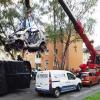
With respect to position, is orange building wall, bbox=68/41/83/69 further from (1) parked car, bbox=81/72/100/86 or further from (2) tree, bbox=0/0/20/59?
(1) parked car, bbox=81/72/100/86

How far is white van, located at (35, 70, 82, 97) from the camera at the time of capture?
2403 centimetres

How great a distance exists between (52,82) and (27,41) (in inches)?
345

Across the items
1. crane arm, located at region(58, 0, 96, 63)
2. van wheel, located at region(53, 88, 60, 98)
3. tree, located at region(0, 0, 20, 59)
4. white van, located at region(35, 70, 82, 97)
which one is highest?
tree, located at region(0, 0, 20, 59)

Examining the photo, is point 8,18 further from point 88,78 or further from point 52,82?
point 52,82

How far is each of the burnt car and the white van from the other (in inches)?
318

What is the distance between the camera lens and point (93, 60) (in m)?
33.9

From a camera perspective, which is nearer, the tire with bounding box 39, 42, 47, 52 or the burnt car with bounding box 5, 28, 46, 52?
the burnt car with bounding box 5, 28, 46, 52

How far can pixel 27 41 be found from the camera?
627 inches

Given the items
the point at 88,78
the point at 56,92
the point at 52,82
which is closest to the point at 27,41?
the point at 52,82

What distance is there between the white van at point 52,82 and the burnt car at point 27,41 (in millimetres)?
8082

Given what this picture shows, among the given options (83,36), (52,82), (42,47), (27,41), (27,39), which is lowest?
(52,82)

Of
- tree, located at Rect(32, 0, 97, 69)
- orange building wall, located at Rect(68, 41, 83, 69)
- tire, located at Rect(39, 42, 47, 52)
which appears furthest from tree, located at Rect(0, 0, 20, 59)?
orange building wall, located at Rect(68, 41, 83, 69)

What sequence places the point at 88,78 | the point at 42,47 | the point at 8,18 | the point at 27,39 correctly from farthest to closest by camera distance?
the point at 8,18 < the point at 88,78 < the point at 42,47 < the point at 27,39

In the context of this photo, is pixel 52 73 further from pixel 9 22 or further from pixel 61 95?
pixel 9 22
